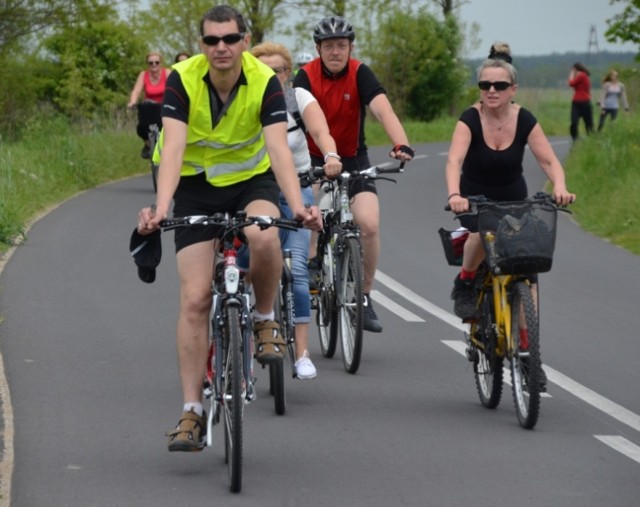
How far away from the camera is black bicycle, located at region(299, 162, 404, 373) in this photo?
30.8 ft

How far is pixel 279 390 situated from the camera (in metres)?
8.31

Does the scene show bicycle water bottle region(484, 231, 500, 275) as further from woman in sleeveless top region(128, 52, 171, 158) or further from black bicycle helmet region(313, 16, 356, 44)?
woman in sleeveless top region(128, 52, 171, 158)

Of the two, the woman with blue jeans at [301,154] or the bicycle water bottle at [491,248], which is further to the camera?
the woman with blue jeans at [301,154]

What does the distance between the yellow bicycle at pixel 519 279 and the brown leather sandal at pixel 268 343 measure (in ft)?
4.00

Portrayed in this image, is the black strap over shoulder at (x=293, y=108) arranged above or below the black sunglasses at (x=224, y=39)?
below

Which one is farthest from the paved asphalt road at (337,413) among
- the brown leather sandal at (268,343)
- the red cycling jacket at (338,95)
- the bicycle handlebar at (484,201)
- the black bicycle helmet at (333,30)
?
the black bicycle helmet at (333,30)

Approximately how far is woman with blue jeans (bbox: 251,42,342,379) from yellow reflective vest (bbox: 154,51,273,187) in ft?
5.46

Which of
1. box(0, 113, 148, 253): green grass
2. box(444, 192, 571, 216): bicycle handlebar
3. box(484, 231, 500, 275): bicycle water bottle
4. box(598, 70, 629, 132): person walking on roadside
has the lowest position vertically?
box(598, 70, 629, 132): person walking on roadside

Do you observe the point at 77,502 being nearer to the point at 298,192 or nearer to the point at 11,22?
the point at 298,192

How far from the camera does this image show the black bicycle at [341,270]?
940 centimetres

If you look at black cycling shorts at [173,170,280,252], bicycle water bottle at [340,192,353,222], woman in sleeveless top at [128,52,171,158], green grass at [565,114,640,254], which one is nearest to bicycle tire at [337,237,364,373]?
bicycle water bottle at [340,192,353,222]

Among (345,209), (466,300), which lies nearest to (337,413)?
(466,300)

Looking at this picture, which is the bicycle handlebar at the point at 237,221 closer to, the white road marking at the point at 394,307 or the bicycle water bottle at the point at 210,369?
the bicycle water bottle at the point at 210,369

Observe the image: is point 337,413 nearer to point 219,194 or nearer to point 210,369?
point 210,369
